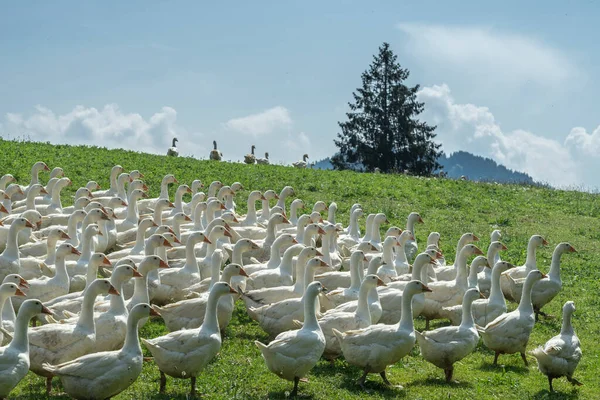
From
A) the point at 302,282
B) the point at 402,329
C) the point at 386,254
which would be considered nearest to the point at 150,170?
the point at 386,254

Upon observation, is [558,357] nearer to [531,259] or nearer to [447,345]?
[447,345]

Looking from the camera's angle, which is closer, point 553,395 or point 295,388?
point 295,388

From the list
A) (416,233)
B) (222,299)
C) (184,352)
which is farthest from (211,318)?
(416,233)

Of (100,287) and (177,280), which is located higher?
(100,287)

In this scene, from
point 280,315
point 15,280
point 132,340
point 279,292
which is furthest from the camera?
point 279,292

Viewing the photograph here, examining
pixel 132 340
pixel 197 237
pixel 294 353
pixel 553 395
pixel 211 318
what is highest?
pixel 197 237

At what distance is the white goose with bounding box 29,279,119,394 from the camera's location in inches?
441

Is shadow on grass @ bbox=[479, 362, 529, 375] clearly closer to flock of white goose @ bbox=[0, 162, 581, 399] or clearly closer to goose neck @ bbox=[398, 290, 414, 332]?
flock of white goose @ bbox=[0, 162, 581, 399]

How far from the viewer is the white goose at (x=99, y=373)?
33.9 ft

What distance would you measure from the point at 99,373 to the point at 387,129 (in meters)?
53.8

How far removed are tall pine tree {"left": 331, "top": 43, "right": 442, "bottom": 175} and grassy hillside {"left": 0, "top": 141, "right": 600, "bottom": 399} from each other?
93.0 feet

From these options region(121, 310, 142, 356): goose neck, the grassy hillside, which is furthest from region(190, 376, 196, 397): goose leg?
region(121, 310, 142, 356): goose neck

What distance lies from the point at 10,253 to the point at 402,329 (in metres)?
7.43

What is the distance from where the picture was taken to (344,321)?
520 inches
